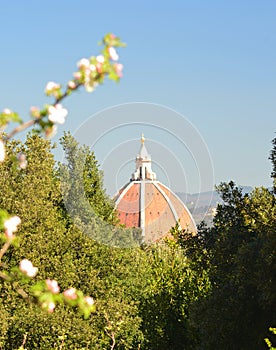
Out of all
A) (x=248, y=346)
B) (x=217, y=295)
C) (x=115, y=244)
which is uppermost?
(x=115, y=244)

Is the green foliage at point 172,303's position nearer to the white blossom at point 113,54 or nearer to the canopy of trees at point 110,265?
the canopy of trees at point 110,265

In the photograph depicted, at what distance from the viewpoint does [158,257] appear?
2648 centimetres

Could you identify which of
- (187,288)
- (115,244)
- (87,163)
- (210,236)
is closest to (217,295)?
(210,236)

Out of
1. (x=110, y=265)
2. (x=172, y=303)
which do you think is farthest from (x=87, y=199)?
(x=172, y=303)

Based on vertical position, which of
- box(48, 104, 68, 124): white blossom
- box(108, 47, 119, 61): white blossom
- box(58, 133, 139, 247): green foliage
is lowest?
box(48, 104, 68, 124): white blossom

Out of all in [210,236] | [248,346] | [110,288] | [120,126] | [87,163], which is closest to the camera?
[248,346]

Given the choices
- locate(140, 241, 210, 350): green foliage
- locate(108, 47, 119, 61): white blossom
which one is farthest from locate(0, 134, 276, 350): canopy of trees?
locate(108, 47, 119, 61): white blossom

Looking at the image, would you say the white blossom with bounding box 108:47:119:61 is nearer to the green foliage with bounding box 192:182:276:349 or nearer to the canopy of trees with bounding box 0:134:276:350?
the green foliage with bounding box 192:182:276:349

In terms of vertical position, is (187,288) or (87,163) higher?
(87,163)

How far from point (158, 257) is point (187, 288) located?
3.10 m

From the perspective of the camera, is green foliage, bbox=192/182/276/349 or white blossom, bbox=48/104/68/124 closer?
white blossom, bbox=48/104/68/124

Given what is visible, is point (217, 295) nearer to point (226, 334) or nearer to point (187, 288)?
point (226, 334)

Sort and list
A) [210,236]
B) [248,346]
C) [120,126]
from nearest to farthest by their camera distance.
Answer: [248,346]
[210,236]
[120,126]

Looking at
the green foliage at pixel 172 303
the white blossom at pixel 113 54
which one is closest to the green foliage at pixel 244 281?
the green foliage at pixel 172 303
